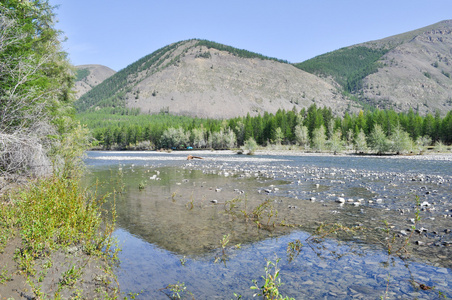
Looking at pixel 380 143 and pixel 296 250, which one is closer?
pixel 296 250

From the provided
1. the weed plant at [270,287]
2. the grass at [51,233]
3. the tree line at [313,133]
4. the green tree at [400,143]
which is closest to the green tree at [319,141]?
the tree line at [313,133]

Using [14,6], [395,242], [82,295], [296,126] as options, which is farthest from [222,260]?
[296,126]

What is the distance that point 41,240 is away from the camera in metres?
6.59

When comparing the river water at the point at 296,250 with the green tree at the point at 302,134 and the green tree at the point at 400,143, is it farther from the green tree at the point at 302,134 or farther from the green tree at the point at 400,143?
the green tree at the point at 302,134

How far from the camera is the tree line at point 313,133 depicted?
88.3 metres

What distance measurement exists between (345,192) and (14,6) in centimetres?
2297

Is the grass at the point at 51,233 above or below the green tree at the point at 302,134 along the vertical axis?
below

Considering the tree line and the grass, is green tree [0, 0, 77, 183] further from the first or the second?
the tree line

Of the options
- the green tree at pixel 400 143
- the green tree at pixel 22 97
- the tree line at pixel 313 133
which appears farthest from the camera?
the tree line at pixel 313 133

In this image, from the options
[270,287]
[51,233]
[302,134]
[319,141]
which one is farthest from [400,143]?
[51,233]

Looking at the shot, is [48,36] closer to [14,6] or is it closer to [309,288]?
[14,6]

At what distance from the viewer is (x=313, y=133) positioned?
357 feet

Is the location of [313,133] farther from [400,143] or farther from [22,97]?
[22,97]

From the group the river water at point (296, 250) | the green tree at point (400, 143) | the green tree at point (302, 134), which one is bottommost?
the river water at point (296, 250)
